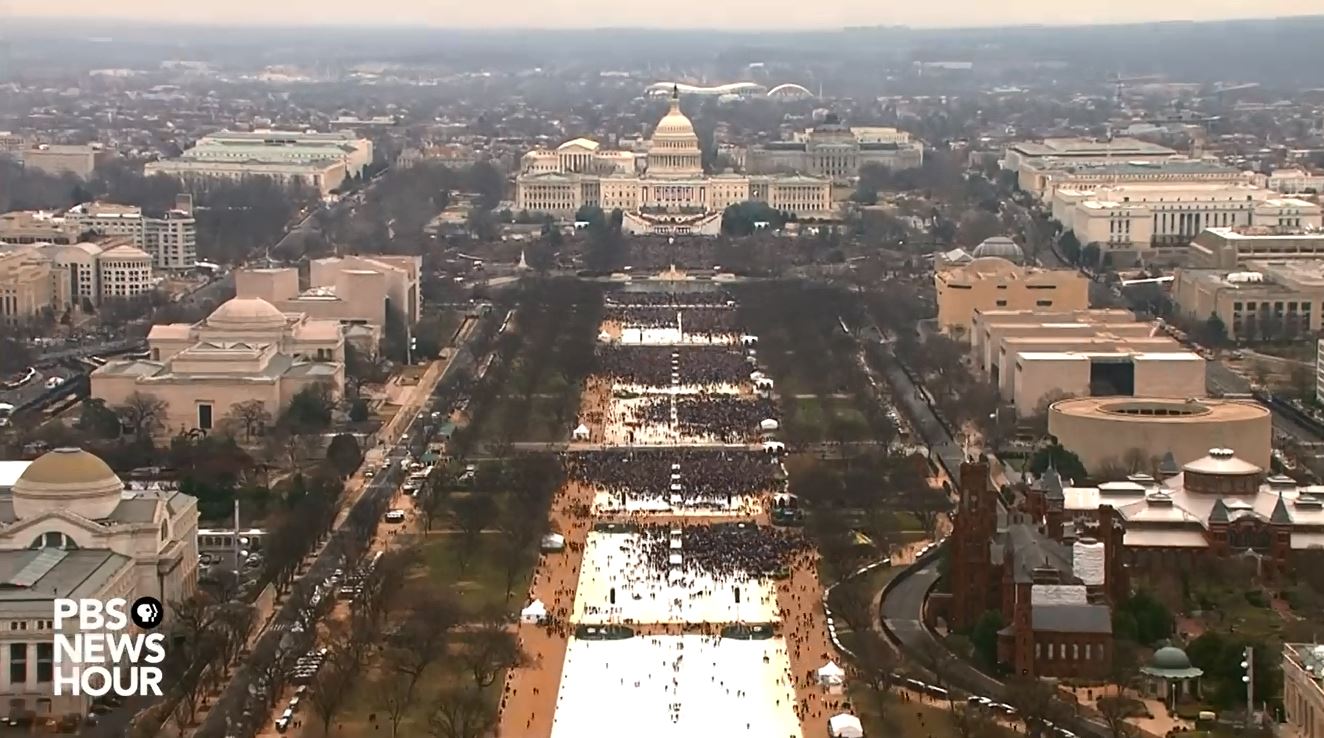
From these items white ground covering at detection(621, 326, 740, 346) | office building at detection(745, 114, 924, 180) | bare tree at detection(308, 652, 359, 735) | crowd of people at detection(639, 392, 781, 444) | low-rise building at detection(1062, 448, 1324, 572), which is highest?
low-rise building at detection(1062, 448, 1324, 572)

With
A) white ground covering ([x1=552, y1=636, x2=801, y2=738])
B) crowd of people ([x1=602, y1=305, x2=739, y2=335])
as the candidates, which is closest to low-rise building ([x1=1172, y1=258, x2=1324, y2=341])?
crowd of people ([x1=602, y1=305, x2=739, y2=335])

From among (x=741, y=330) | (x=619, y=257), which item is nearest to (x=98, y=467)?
(x=741, y=330)

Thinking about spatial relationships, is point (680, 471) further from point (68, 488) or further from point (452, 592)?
point (68, 488)

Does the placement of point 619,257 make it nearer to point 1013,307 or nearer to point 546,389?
point 1013,307

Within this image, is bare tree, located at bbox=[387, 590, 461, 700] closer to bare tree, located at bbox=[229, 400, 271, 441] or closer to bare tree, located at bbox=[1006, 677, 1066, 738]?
bare tree, located at bbox=[1006, 677, 1066, 738]

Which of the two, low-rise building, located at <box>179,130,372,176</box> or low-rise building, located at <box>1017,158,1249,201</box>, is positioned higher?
low-rise building, located at <box>1017,158,1249,201</box>

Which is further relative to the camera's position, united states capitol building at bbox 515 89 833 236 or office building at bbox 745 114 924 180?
office building at bbox 745 114 924 180
